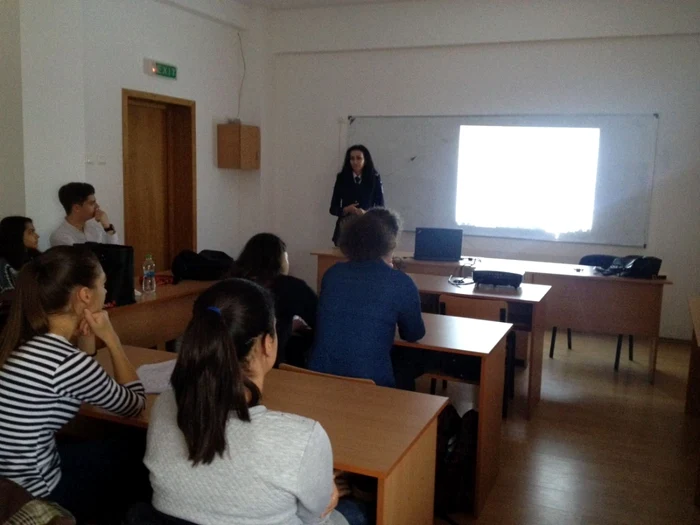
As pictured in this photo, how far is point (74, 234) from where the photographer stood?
4.57 metres

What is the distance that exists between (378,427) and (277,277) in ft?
4.04

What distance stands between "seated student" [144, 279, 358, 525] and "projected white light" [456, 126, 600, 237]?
5.58 m

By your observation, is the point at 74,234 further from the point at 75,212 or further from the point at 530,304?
the point at 530,304

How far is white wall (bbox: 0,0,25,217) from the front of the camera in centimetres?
431

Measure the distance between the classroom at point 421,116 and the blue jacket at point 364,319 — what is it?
382mm

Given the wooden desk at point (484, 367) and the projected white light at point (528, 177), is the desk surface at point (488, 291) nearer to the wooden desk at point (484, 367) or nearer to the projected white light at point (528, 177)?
the wooden desk at point (484, 367)

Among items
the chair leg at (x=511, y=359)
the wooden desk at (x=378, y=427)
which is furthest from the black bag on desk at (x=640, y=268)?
the wooden desk at (x=378, y=427)

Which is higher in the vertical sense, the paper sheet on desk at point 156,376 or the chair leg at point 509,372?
the paper sheet on desk at point 156,376

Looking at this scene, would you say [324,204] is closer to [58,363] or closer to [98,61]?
[98,61]

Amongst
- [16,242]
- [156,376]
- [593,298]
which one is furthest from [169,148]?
[156,376]

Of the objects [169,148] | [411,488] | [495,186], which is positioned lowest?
[411,488]

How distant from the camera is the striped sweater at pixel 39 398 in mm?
1800

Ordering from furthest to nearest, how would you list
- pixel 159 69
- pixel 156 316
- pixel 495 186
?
pixel 495 186
pixel 159 69
pixel 156 316

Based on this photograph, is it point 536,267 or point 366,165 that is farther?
point 366,165
